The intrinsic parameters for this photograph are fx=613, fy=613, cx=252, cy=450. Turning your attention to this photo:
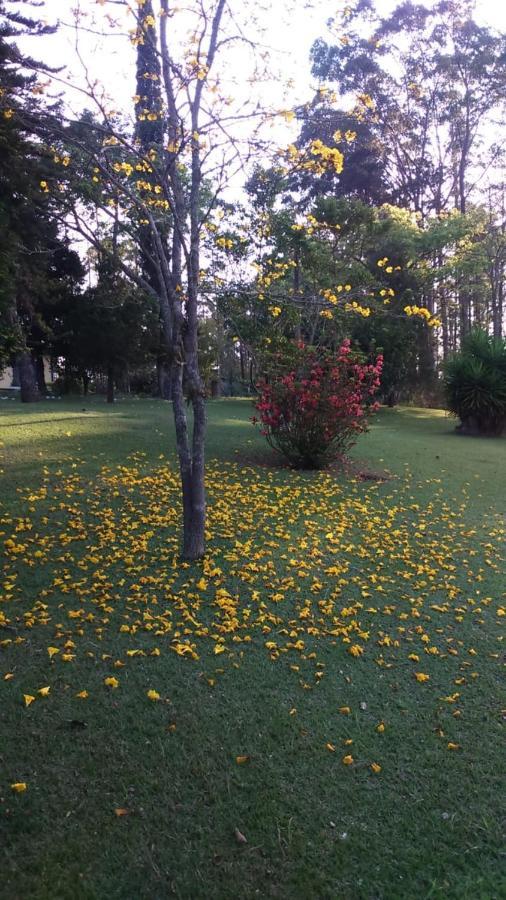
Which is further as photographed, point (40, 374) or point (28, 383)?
point (40, 374)

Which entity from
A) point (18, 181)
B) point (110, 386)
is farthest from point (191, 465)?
point (110, 386)

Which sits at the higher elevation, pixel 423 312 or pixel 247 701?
pixel 423 312

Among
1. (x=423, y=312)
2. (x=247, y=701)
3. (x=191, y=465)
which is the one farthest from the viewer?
(x=191, y=465)

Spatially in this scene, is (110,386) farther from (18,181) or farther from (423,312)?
(423,312)

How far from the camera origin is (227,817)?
83.8 inches

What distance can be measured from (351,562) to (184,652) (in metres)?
1.78

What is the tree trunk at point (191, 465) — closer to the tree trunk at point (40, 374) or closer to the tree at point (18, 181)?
the tree at point (18, 181)

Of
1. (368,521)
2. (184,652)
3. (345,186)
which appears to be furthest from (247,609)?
(345,186)

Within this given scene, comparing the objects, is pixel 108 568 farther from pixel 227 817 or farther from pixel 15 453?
pixel 15 453

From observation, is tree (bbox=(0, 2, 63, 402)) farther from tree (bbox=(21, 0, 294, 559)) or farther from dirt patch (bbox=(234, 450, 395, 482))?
dirt patch (bbox=(234, 450, 395, 482))

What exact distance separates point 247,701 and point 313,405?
4714 mm

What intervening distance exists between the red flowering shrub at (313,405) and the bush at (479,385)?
5.41 meters

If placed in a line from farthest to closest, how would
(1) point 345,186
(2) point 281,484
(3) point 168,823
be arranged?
(1) point 345,186, (2) point 281,484, (3) point 168,823

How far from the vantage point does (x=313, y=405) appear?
7156 millimetres
